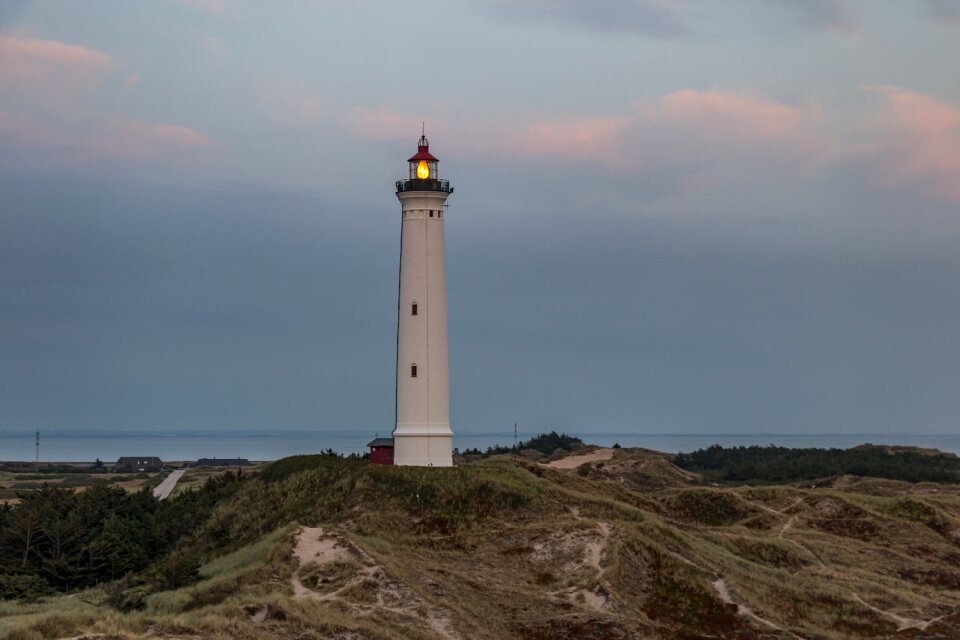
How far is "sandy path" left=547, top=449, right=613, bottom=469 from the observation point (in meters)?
101

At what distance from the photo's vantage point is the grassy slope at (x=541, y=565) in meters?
37.1

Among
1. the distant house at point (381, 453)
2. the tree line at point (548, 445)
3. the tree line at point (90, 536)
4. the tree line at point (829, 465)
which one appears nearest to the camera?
the tree line at point (90, 536)

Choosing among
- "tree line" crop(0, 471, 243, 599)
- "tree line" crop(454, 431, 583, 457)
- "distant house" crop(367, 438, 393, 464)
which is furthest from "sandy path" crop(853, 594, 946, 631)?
"tree line" crop(454, 431, 583, 457)

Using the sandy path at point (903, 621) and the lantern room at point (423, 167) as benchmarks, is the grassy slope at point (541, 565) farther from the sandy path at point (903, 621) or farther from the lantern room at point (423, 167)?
the lantern room at point (423, 167)

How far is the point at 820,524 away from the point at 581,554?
21.0 m

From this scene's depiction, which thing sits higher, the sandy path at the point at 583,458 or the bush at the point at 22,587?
the sandy path at the point at 583,458

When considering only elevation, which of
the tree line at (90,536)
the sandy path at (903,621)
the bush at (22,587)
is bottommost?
the sandy path at (903,621)

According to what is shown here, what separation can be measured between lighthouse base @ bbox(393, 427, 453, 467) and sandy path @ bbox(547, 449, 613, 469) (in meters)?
39.9

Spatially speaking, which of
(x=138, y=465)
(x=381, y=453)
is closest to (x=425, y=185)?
(x=381, y=453)

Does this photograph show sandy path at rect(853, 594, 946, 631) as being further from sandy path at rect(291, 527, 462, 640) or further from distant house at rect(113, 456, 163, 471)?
distant house at rect(113, 456, 163, 471)

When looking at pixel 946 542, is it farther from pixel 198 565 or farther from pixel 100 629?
pixel 100 629

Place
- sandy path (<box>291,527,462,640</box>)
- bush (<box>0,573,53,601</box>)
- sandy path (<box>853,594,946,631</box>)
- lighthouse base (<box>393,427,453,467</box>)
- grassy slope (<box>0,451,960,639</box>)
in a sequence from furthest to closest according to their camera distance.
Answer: lighthouse base (<box>393,427,453,467</box>) → bush (<box>0,573,53,601</box>) → sandy path (<box>853,594,946,631</box>) → sandy path (<box>291,527,462,640</box>) → grassy slope (<box>0,451,960,639</box>)

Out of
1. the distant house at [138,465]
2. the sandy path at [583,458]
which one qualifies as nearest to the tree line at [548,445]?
the sandy path at [583,458]

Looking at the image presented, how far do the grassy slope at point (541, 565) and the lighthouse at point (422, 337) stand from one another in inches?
A: 110
